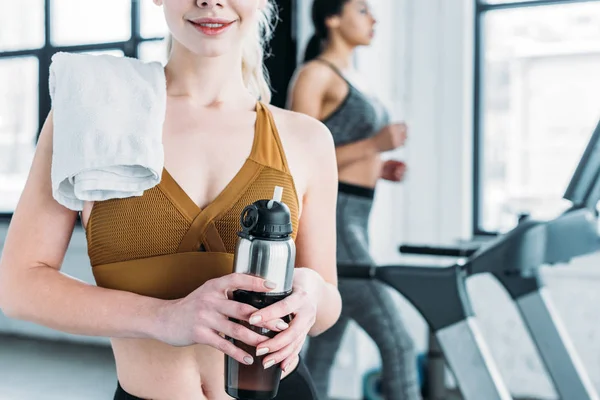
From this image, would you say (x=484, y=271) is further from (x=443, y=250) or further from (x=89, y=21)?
(x=89, y=21)

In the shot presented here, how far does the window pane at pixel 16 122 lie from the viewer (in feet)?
14.3

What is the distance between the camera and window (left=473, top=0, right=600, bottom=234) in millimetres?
3199

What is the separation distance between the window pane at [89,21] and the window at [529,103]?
83.1 inches

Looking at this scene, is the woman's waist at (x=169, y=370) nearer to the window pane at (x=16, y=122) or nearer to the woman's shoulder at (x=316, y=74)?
the woman's shoulder at (x=316, y=74)

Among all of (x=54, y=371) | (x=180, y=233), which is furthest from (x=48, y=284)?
(x=54, y=371)

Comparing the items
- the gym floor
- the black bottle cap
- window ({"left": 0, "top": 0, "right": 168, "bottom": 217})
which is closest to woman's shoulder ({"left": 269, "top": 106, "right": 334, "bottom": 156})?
the black bottle cap

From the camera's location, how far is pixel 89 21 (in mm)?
4117

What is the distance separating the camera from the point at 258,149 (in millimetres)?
840

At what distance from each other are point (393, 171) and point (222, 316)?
1649mm

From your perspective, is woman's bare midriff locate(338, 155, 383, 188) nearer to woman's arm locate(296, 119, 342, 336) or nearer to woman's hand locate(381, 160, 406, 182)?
woman's hand locate(381, 160, 406, 182)

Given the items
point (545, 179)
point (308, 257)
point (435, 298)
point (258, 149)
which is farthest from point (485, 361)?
point (545, 179)

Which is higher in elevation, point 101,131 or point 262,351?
point 101,131

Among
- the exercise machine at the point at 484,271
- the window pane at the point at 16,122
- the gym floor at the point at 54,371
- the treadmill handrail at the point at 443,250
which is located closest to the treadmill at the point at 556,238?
the exercise machine at the point at 484,271

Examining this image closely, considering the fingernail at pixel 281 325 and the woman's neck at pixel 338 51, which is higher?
the woman's neck at pixel 338 51
